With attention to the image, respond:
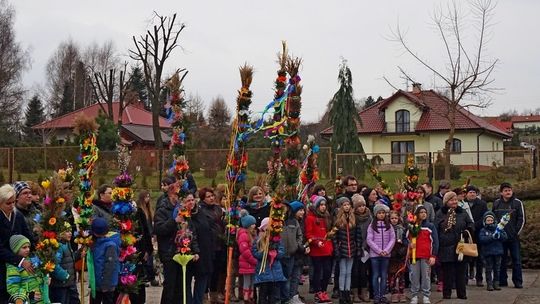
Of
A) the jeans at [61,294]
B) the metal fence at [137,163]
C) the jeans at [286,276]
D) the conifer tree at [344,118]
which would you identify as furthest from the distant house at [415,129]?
the jeans at [61,294]

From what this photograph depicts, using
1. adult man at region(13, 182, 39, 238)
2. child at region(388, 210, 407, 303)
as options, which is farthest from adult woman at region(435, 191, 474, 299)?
adult man at region(13, 182, 39, 238)

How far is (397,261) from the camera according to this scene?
11.1 metres

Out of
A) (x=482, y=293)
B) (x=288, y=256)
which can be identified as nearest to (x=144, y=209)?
(x=288, y=256)

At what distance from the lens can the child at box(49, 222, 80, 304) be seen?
7590 millimetres

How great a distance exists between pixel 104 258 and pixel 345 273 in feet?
13.4

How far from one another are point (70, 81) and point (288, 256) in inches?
2725

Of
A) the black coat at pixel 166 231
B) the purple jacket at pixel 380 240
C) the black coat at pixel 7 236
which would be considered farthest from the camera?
the purple jacket at pixel 380 240

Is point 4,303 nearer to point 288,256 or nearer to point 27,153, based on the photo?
point 288,256

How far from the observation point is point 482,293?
39.0ft

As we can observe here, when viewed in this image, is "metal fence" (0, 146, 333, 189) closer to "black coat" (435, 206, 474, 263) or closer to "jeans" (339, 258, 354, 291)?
"black coat" (435, 206, 474, 263)

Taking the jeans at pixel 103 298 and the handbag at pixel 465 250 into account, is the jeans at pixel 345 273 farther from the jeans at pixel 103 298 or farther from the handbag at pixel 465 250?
the jeans at pixel 103 298

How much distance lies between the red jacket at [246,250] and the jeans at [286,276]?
0.51 m

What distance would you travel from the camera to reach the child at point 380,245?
10539 mm

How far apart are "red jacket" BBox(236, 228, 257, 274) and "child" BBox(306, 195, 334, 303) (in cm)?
135
